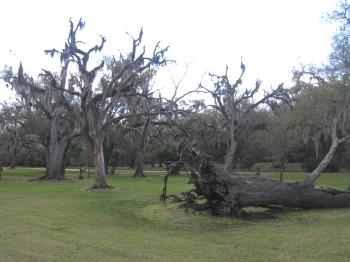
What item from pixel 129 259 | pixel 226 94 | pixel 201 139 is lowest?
pixel 129 259

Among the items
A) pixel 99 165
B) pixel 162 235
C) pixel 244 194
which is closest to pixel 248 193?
pixel 244 194

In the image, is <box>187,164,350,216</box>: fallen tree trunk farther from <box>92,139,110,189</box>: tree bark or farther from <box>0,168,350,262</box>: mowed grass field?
<box>92,139,110,189</box>: tree bark

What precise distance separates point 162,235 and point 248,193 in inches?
172

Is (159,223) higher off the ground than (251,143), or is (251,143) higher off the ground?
(251,143)

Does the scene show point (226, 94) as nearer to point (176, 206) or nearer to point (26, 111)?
point (26, 111)

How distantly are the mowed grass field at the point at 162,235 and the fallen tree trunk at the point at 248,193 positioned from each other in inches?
18.6

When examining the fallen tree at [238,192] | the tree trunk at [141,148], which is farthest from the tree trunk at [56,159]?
the fallen tree at [238,192]

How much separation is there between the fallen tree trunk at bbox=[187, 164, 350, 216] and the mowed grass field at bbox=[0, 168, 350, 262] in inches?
18.6

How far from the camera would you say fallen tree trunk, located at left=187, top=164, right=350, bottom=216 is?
1554cm

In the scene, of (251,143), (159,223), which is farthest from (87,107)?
(251,143)

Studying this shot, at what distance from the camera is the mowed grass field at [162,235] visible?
9406mm

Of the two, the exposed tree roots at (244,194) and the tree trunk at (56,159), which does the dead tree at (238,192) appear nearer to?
the exposed tree roots at (244,194)

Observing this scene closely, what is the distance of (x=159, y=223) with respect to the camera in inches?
584

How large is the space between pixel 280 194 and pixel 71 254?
9.03 m
